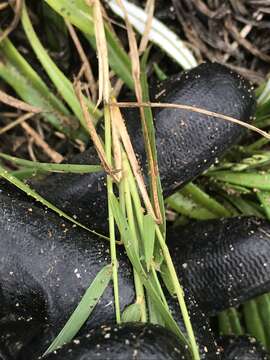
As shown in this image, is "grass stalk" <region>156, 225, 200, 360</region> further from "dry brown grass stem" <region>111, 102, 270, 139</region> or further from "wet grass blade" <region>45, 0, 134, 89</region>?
"wet grass blade" <region>45, 0, 134, 89</region>

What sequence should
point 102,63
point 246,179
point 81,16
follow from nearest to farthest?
1. point 102,63
2. point 81,16
3. point 246,179

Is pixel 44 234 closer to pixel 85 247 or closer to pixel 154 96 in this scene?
pixel 85 247

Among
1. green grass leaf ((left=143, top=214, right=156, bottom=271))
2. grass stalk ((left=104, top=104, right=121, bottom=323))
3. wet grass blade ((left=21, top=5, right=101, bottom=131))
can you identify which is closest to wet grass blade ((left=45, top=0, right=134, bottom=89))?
wet grass blade ((left=21, top=5, right=101, bottom=131))

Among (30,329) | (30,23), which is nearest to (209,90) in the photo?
(30,23)

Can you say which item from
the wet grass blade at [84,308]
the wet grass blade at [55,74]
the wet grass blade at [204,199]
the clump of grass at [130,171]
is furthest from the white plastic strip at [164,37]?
the wet grass blade at [84,308]

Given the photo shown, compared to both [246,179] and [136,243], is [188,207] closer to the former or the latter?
[246,179]

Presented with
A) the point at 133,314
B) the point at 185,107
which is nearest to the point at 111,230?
the point at 133,314
